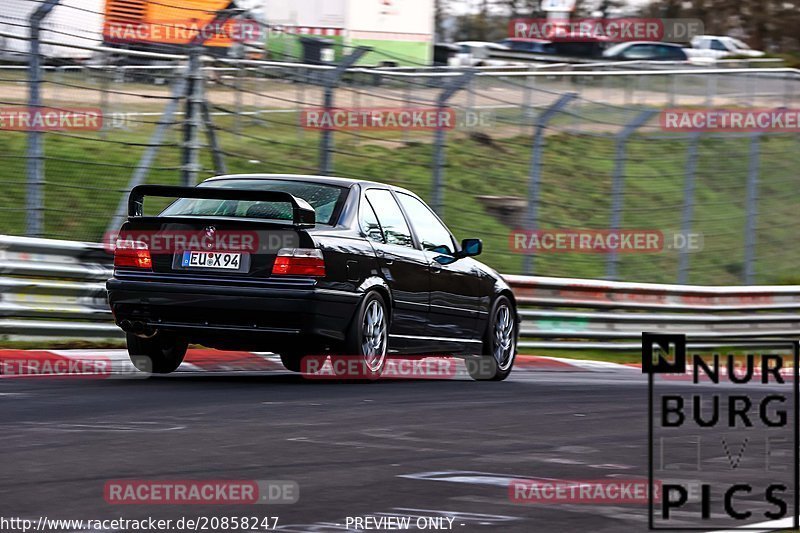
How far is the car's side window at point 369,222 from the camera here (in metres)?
10.2

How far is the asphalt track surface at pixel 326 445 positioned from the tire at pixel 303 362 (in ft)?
0.37

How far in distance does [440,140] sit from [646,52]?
102ft

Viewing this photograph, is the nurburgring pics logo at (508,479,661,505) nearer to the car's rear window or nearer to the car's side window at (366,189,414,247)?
the car's rear window

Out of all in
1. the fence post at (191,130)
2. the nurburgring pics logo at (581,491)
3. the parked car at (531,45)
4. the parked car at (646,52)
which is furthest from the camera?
the parked car at (531,45)

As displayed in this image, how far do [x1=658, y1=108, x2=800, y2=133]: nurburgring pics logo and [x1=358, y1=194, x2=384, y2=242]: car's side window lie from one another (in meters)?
10.9

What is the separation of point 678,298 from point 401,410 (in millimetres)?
9787

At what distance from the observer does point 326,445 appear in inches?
269

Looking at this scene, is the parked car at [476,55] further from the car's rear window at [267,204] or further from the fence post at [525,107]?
the car's rear window at [267,204]

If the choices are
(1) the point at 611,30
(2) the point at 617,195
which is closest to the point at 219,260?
(2) the point at 617,195

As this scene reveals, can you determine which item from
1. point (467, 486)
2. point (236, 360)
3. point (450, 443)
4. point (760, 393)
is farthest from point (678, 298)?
point (467, 486)

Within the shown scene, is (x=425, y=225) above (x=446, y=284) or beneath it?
above

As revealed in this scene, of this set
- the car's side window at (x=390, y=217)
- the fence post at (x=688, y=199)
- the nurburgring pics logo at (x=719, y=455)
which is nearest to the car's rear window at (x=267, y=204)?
the car's side window at (x=390, y=217)

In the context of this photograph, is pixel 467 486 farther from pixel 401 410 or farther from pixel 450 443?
pixel 401 410

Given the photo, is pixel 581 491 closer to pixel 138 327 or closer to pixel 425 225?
pixel 138 327
